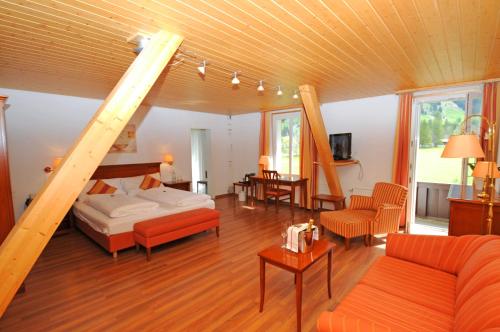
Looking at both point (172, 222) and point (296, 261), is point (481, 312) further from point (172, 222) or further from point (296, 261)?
point (172, 222)

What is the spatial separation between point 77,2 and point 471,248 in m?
3.36

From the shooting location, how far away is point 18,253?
152 cm

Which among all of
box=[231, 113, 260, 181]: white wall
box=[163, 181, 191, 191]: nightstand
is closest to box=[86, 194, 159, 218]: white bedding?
box=[163, 181, 191, 191]: nightstand

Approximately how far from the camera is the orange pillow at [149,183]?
16.6 ft

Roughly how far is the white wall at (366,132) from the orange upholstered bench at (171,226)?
3057mm

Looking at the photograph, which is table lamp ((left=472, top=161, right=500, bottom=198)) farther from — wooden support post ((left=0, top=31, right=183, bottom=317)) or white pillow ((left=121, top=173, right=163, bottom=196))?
white pillow ((left=121, top=173, right=163, bottom=196))

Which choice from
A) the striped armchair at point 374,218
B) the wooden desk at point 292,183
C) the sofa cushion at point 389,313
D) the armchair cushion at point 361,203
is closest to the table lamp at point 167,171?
the wooden desk at point 292,183

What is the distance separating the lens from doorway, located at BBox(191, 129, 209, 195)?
699cm

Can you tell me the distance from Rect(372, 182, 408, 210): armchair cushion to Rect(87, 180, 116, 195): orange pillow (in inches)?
186

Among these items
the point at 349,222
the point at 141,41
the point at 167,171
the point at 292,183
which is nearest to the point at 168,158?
the point at 167,171

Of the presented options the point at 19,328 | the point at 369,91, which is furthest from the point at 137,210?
the point at 369,91

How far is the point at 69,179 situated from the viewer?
5.43 feet

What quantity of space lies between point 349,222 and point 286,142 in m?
3.12

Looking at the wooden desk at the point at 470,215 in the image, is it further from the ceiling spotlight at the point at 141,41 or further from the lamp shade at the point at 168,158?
the lamp shade at the point at 168,158
